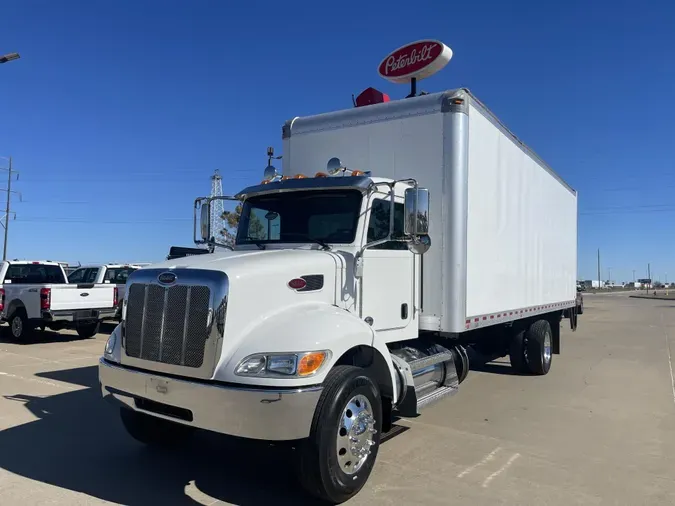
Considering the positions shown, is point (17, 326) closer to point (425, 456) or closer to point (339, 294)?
point (339, 294)

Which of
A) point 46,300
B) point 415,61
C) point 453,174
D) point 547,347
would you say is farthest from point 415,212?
point 46,300

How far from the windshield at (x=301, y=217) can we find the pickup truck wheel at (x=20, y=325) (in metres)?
9.78

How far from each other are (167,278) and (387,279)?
7.10ft

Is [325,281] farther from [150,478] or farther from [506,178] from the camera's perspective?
[506,178]

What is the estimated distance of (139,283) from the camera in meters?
4.54

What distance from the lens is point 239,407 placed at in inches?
148

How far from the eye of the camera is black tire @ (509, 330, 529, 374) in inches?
383

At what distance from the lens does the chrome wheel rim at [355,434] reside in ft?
13.6

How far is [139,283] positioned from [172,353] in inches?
28.1

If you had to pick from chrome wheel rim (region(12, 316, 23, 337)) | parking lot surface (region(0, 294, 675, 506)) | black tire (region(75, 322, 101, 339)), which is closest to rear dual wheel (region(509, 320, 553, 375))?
parking lot surface (region(0, 294, 675, 506))

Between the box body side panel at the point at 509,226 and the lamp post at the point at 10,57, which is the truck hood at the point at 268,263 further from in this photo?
the lamp post at the point at 10,57

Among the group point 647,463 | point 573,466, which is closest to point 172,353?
point 573,466

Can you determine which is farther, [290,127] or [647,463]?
[290,127]

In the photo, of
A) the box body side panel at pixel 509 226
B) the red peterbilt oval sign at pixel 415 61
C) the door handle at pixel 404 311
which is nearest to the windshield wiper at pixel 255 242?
the door handle at pixel 404 311
